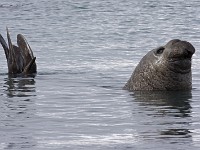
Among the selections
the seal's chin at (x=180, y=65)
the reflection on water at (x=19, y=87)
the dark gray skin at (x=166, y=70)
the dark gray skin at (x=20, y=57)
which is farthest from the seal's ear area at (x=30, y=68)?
the seal's chin at (x=180, y=65)

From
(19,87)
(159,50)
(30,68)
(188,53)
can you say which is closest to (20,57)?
(30,68)

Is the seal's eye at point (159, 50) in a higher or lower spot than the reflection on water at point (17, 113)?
higher

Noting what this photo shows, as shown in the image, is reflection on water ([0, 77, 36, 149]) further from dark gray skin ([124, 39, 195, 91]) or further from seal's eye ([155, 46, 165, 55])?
seal's eye ([155, 46, 165, 55])

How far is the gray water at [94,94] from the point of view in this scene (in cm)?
1106

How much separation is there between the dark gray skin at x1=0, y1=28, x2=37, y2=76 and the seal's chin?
3.36 m

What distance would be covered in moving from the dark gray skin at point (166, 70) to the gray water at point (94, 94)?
11.6 inches

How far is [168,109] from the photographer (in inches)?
549

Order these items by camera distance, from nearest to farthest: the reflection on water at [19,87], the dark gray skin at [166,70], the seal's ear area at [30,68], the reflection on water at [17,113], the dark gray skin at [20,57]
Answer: the reflection on water at [17,113] < the dark gray skin at [166,70] < the reflection on water at [19,87] < the dark gray skin at [20,57] < the seal's ear area at [30,68]

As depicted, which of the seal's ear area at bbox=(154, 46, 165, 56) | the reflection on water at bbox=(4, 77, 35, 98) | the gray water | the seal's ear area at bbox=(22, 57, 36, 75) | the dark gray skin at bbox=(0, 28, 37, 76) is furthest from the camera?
the seal's ear area at bbox=(22, 57, 36, 75)

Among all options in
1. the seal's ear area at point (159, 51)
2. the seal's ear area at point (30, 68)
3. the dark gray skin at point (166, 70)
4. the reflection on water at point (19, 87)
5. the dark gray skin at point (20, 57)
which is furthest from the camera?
the seal's ear area at point (30, 68)

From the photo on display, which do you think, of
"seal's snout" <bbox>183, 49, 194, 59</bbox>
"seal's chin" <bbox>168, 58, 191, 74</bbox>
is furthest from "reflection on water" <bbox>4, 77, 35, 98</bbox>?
"seal's snout" <bbox>183, 49, 194, 59</bbox>

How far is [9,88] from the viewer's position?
1684 centimetres

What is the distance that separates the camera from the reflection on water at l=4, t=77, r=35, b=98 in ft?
52.3

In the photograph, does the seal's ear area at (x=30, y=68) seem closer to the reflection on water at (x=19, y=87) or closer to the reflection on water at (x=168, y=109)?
the reflection on water at (x=19, y=87)
